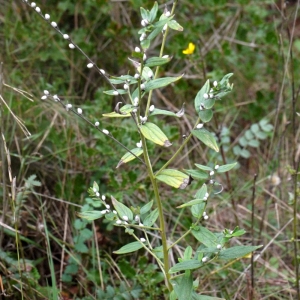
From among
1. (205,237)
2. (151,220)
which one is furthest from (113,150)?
(205,237)

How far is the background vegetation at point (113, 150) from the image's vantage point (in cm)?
204

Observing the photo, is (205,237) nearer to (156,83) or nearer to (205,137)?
(205,137)

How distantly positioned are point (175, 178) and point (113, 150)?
2.88 ft

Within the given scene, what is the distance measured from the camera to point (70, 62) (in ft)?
9.35

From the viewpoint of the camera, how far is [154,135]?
4.45 feet

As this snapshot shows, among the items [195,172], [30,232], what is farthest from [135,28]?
[195,172]

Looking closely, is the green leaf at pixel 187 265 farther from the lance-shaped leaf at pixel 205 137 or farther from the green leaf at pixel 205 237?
the lance-shaped leaf at pixel 205 137

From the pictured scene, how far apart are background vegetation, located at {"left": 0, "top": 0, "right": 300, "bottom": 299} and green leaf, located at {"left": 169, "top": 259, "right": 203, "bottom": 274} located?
17.6 inches

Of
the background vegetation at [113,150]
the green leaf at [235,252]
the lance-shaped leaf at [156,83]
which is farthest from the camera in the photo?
the background vegetation at [113,150]

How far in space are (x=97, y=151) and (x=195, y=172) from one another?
88cm

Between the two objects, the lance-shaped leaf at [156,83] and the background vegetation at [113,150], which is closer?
the lance-shaped leaf at [156,83]

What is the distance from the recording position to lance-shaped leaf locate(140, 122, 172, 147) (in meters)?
1.34

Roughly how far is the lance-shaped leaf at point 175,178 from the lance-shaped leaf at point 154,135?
0.10 meters

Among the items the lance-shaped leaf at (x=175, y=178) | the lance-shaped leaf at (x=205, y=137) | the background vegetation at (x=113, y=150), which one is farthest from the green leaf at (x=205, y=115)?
the background vegetation at (x=113, y=150)
